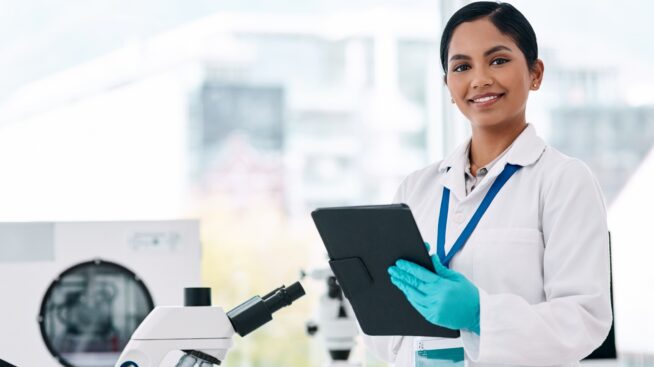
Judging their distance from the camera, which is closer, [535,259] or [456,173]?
[535,259]

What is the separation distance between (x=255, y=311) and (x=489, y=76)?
59 centimetres

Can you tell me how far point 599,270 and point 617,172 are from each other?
1943 millimetres

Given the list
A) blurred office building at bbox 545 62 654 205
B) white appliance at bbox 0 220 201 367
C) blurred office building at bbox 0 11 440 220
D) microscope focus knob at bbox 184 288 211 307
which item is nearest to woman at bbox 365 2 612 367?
microscope focus knob at bbox 184 288 211 307

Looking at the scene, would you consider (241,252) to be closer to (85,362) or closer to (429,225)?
(85,362)

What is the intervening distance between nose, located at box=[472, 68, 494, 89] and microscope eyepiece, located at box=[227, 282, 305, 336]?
1.67 ft

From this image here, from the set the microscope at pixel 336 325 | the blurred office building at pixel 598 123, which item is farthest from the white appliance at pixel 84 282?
the blurred office building at pixel 598 123

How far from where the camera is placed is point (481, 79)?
154 cm

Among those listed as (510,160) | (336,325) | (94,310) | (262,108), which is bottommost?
(336,325)

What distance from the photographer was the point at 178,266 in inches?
79.4

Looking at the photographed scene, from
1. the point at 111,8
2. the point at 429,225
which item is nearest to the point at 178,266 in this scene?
the point at 429,225

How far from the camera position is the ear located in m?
1.61

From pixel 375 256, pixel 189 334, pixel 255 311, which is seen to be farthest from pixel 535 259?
pixel 189 334

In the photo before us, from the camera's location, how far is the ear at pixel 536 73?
161 centimetres

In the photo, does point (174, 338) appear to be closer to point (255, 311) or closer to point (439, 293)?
point (255, 311)
